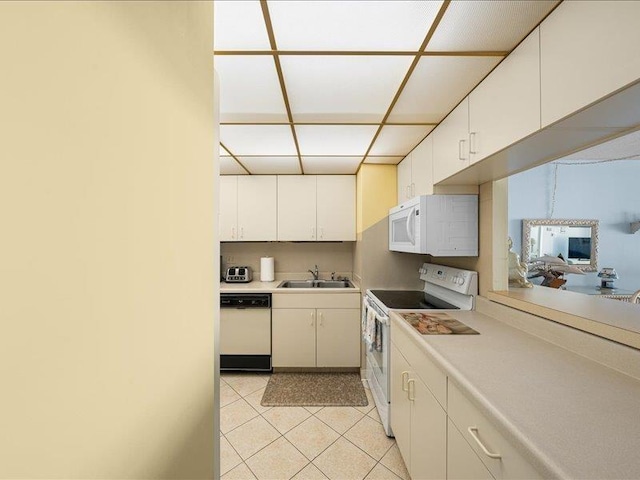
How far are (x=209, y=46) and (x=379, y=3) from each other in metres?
0.68

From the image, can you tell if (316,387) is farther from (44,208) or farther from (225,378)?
(44,208)

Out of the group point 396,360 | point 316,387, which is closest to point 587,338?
point 396,360

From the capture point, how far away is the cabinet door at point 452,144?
1.49m

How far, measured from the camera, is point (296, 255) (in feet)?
11.3

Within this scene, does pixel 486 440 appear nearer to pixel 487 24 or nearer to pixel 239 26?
pixel 487 24

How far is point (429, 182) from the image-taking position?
1992 millimetres

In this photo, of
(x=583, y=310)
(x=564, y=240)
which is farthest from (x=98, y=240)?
(x=564, y=240)

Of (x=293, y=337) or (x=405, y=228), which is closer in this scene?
A: (x=405, y=228)

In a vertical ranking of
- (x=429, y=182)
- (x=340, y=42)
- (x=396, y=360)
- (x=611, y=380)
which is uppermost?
(x=340, y=42)

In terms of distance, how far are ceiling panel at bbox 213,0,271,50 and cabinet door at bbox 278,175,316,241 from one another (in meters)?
1.96

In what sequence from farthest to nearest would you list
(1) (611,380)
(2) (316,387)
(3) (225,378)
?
(3) (225,378) < (2) (316,387) < (1) (611,380)

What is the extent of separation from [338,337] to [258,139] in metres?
2.02

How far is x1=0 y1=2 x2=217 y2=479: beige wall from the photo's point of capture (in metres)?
0.21

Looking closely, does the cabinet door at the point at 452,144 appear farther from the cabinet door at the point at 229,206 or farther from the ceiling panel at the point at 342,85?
the cabinet door at the point at 229,206
